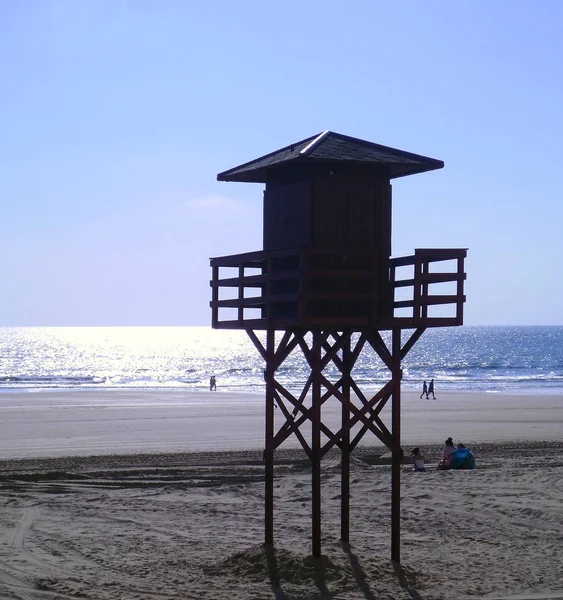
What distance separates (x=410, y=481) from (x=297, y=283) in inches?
286

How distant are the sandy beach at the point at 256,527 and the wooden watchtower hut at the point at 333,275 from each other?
84 cm

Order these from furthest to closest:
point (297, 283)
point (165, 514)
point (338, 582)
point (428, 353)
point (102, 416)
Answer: point (428, 353) → point (102, 416) → point (165, 514) → point (297, 283) → point (338, 582)

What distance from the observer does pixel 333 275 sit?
11984 mm

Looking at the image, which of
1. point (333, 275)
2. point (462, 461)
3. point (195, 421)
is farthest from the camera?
point (195, 421)

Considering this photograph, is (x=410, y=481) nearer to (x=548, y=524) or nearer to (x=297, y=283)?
(x=548, y=524)

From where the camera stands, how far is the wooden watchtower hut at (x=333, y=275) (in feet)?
40.1

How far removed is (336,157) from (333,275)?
1.73m

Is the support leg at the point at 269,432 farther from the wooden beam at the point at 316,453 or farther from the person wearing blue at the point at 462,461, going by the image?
the person wearing blue at the point at 462,461

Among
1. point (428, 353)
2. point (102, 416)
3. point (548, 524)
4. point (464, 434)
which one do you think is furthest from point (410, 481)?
point (428, 353)

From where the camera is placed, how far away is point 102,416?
143ft

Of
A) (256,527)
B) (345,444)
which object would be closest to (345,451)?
(345,444)

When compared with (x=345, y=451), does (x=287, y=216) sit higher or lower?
higher

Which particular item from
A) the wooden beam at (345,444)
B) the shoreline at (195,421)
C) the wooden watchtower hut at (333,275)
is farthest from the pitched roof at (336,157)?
the shoreline at (195,421)

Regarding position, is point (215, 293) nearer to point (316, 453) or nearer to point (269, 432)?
point (269, 432)
